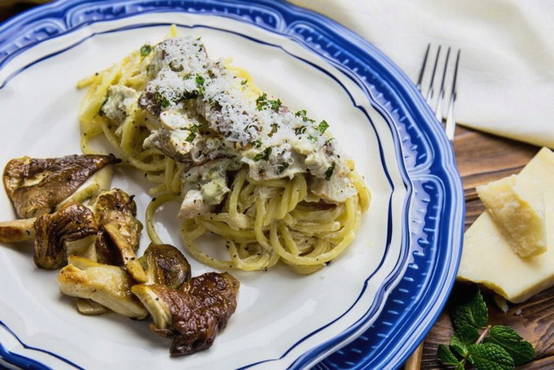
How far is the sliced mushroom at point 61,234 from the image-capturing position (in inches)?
146

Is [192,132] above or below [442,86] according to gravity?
Result: below

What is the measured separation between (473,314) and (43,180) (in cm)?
266

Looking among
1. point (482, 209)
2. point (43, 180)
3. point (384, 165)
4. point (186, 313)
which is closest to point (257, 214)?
point (186, 313)

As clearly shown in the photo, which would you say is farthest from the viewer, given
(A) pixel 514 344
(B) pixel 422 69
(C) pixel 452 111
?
(B) pixel 422 69

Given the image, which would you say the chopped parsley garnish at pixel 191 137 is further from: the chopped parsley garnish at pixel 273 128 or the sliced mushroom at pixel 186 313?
the sliced mushroom at pixel 186 313

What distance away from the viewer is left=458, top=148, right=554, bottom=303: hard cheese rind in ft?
14.0

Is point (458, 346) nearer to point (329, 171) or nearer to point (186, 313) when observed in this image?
point (329, 171)

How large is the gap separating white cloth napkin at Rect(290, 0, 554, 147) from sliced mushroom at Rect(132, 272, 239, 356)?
260 cm

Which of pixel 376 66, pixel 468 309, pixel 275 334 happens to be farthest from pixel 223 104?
pixel 468 309

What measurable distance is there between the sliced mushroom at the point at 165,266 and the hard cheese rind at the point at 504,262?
1.70 metres

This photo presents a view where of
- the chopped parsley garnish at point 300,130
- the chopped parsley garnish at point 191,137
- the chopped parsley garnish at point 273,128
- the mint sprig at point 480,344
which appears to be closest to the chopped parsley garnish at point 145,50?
the chopped parsley garnish at point 191,137

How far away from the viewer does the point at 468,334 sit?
4.15 metres

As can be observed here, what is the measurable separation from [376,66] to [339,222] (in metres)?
1.48

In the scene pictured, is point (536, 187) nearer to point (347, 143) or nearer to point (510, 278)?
point (510, 278)
